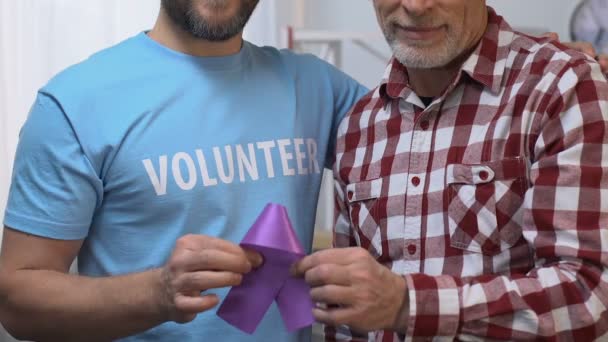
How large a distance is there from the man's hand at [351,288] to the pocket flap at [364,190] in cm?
31

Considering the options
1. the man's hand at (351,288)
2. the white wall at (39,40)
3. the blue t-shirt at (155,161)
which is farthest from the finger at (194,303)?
the white wall at (39,40)

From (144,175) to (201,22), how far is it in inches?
10.8

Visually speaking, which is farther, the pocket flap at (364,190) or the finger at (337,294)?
the pocket flap at (364,190)

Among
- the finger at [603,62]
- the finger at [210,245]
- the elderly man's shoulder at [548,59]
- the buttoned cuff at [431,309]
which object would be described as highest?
the elderly man's shoulder at [548,59]

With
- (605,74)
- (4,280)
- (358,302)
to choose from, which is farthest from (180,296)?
(605,74)

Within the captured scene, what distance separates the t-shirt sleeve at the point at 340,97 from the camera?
154 centimetres

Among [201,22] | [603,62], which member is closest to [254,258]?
[201,22]

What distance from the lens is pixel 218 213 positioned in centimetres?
133

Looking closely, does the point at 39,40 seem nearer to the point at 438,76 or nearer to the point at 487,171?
the point at 438,76

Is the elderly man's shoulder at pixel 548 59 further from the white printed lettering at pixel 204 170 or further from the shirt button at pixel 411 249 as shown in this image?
the white printed lettering at pixel 204 170

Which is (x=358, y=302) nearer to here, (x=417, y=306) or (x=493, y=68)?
(x=417, y=306)

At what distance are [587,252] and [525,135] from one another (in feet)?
0.64

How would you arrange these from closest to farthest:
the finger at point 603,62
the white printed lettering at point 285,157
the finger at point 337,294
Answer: the finger at point 337,294 < the finger at point 603,62 < the white printed lettering at point 285,157

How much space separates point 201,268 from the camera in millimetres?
1062
